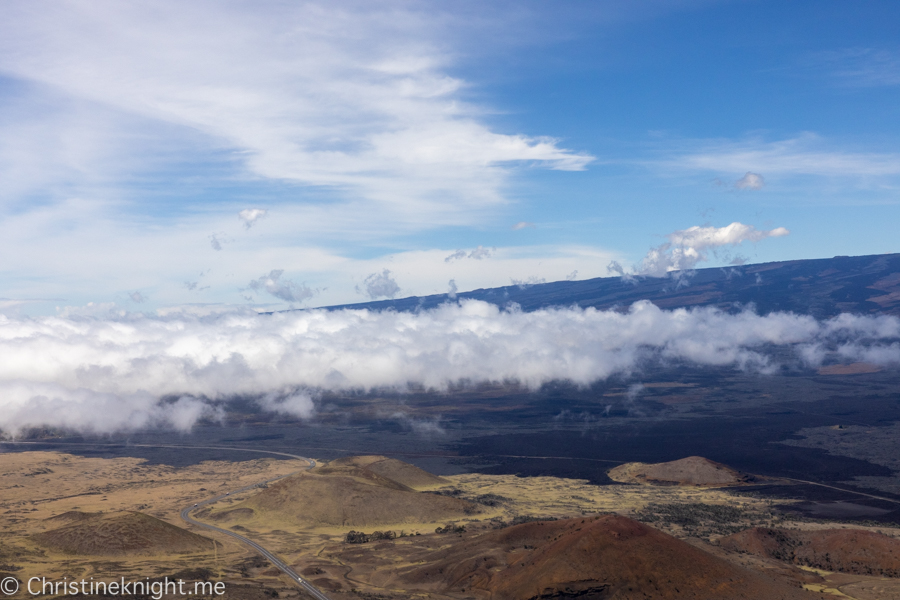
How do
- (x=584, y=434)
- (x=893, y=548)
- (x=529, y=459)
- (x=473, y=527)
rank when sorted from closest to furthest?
1. (x=893, y=548)
2. (x=473, y=527)
3. (x=529, y=459)
4. (x=584, y=434)

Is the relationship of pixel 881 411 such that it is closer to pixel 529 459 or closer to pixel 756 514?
pixel 529 459

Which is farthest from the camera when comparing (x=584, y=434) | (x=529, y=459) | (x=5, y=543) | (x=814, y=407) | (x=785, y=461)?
(x=814, y=407)

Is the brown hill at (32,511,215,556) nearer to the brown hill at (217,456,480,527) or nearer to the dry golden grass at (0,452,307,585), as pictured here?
the dry golden grass at (0,452,307,585)

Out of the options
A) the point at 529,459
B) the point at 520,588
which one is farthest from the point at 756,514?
the point at 529,459

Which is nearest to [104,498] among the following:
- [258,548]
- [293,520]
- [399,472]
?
[293,520]

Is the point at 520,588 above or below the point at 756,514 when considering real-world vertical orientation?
above

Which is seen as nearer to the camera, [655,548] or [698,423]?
[655,548]

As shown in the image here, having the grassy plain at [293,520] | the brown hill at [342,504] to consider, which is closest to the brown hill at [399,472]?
the grassy plain at [293,520]

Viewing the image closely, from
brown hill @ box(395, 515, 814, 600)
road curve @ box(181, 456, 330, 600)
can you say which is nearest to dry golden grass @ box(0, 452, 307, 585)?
road curve @ box(181, 456, 330, 600)
